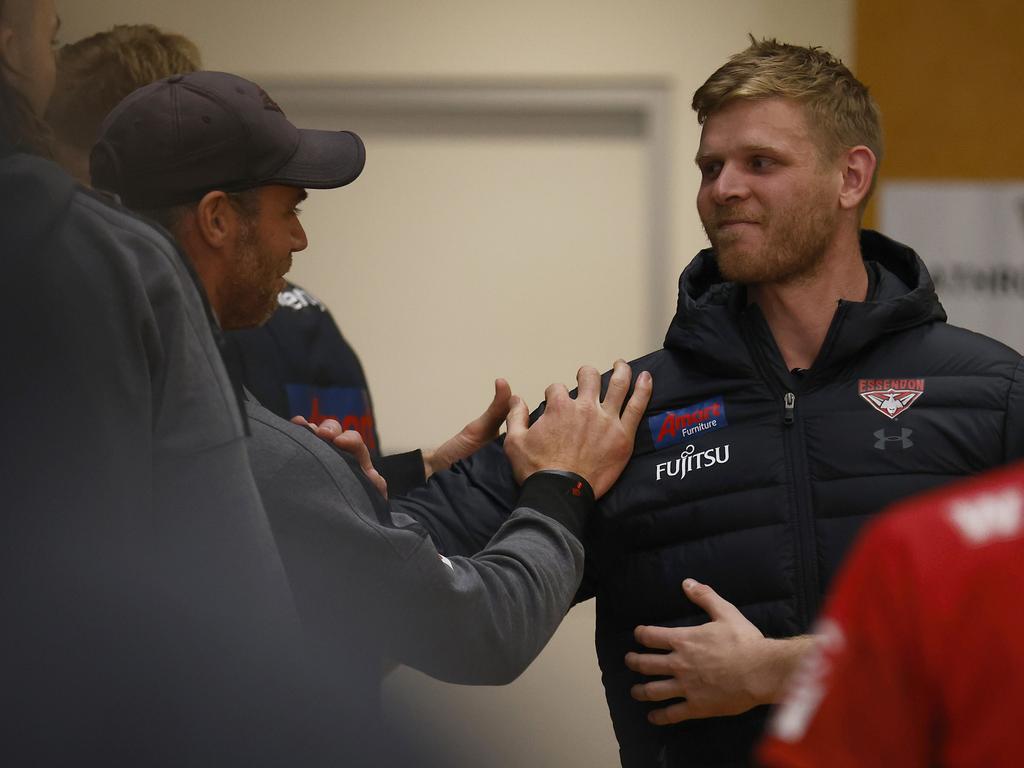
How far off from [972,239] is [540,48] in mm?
1304

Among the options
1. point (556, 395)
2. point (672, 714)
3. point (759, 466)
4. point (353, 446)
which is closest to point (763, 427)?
point (759, 466)

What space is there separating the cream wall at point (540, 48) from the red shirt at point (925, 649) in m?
2.91

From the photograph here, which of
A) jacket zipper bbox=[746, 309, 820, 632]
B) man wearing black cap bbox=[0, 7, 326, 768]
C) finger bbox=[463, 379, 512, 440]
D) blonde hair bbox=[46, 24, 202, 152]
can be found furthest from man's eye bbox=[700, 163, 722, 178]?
man wearing black cap bbox=[0, 7, 326, 768]

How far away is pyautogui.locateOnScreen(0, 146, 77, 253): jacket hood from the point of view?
769mm

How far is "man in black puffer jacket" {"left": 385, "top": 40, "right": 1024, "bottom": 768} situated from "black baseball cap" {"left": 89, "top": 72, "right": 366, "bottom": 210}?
1.82ft

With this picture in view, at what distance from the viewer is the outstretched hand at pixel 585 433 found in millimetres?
1604

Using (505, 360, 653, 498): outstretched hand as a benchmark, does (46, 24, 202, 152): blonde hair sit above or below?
above

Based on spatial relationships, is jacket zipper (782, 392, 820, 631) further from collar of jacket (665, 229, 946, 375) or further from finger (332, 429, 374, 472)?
finger (332, 429, 374, 472)

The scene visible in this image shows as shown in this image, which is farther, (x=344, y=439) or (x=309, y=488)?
(x=344, y=439)

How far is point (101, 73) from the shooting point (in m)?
2.04

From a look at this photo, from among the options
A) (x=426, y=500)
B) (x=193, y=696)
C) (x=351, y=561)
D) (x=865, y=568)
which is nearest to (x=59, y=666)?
(x=193, y=696)

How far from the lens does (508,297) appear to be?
368 cm

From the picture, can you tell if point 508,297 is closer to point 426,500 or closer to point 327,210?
point 327,210

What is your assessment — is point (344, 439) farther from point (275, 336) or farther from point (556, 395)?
point (275, 336)
